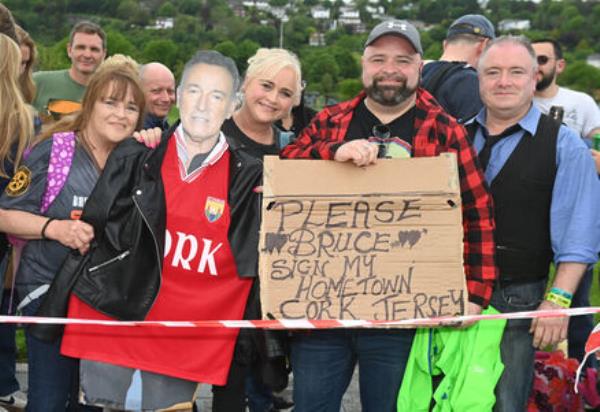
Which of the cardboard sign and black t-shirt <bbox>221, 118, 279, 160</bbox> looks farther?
black t-shirt <bbox>221, 118, 279, 160</bbox>

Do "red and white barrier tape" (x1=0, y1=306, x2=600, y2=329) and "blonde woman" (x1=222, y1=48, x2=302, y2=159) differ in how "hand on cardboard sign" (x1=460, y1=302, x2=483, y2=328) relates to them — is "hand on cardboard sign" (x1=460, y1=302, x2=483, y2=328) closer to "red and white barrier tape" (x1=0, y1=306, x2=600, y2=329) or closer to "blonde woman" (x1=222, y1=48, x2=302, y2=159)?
"red and white barrier tape" (x1=0, y1=306, x2=600, y2=329)

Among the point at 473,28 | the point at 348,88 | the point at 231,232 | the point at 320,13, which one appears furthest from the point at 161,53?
the point at 320,13

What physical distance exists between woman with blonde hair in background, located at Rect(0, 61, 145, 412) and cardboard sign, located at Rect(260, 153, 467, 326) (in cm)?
81

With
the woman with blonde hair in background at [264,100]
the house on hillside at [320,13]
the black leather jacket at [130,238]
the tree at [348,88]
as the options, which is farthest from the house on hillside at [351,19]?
the black leather jacket at [130,238]

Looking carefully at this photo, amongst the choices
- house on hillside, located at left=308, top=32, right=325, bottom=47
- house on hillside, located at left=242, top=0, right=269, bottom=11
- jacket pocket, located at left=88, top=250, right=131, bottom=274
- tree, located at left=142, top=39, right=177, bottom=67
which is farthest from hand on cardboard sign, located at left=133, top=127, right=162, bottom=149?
house on hillside, located at left=242, top=0, right=269, bottom=11

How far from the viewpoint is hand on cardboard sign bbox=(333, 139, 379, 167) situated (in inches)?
109

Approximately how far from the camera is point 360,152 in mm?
2770

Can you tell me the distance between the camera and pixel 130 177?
3.03 m

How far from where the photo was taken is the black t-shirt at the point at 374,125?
9.98 feet

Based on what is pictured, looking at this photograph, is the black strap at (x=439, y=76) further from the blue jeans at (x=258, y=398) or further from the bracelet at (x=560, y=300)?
the blue jeans at (x=258, y=398)

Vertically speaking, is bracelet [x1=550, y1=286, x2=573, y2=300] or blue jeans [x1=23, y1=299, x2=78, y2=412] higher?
bracelet [x1=550, y1=286, x2=573, y2=300]

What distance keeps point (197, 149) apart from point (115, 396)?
3.64 feet

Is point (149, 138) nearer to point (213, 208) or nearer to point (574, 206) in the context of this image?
point (213, 208)

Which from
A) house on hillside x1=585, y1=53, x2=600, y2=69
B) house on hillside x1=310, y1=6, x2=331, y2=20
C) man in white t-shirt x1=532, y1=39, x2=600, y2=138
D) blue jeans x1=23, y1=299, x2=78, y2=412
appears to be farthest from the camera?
house on hillside x1=310, y1=6, x2=331, y2=20
